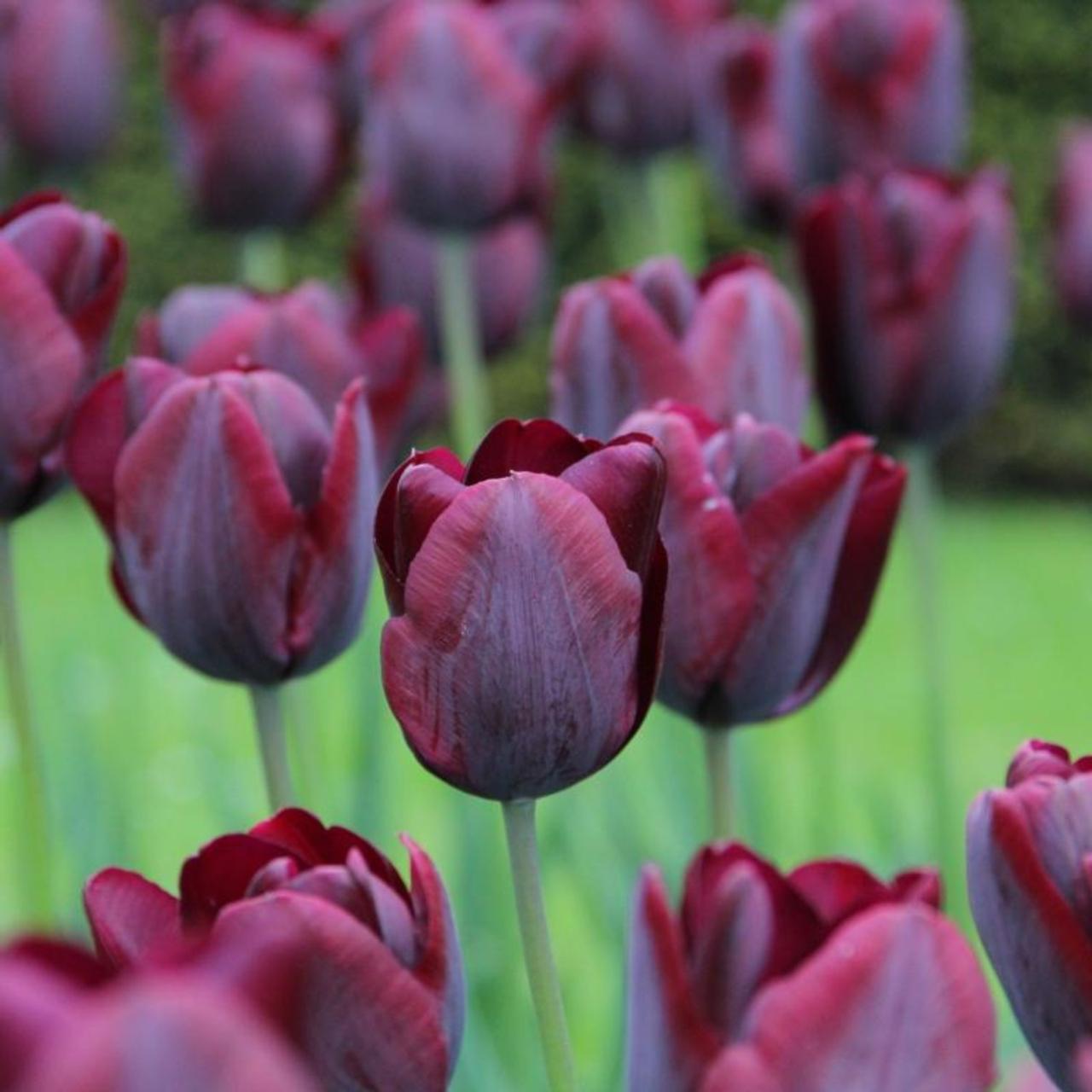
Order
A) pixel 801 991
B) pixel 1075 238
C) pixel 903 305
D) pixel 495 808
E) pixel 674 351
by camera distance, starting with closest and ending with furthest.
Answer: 1. pixel 801 991
2. pixel 674 351
3. pixel 903 305
4. pixel 495 808
5. pixel 1075 238

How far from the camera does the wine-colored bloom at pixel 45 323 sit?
2.22 ft

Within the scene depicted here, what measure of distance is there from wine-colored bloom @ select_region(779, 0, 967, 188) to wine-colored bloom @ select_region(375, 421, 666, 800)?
739 mm

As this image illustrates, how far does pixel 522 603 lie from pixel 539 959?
0.26 feet

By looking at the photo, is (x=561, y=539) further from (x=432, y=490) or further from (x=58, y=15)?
(x=58, y=15)

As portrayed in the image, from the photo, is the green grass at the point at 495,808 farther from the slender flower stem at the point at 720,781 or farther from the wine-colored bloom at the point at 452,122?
the wine-colored bloom at the point at 452,122

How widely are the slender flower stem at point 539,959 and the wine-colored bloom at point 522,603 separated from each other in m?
0.01

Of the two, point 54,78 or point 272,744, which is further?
point 54,78

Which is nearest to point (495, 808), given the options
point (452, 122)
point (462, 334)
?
point (462, 334)

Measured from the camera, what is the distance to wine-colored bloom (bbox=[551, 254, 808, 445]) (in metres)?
0.76

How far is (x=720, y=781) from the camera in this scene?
2.28ft

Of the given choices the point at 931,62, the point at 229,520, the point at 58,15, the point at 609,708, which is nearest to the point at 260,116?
the point at 58,15

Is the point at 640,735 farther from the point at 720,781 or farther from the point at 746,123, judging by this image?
the point at 720,781

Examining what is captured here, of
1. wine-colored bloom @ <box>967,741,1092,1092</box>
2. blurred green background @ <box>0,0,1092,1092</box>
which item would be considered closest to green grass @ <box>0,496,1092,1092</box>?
blurred green background @ <box>0,0,1092,1092</box>

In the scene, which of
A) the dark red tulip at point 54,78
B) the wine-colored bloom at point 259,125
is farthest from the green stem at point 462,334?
the dark red tulip at point 54,78
